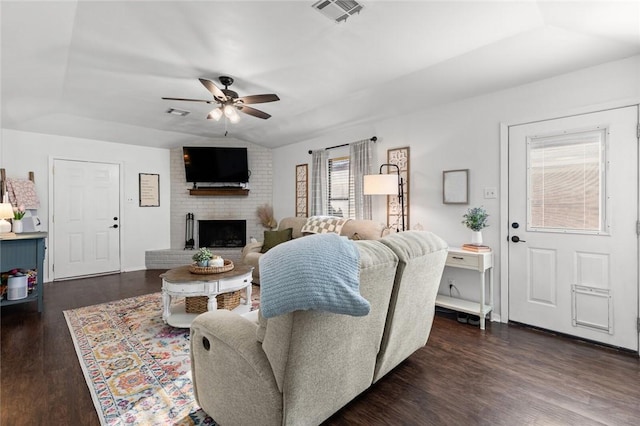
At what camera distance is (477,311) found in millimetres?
3188

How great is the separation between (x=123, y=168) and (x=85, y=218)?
1073 millimetres

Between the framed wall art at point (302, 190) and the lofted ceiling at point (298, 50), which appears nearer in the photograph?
the lofted ceiling at point (298, 50)

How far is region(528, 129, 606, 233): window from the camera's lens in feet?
9.09

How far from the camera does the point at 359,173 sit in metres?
4.67

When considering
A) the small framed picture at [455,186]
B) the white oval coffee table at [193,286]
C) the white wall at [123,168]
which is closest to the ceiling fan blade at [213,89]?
the white oval coffee table at [193,286]

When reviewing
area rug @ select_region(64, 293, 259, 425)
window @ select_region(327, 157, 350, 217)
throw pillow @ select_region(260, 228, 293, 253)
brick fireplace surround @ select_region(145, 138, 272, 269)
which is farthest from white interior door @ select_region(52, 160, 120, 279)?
window @ select_region(327, 157, 350, 217)

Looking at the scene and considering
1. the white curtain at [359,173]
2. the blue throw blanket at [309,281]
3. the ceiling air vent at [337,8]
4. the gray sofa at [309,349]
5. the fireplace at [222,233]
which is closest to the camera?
the blue throw blanket at [309,281]

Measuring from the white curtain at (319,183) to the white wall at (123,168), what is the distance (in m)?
3.05

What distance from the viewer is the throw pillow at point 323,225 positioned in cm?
465

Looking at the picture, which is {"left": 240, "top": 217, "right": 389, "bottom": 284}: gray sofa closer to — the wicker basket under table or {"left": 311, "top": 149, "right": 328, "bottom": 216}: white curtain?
{"left": 311, "top": 149, "right": 328, "bottom": 216}: white curtain

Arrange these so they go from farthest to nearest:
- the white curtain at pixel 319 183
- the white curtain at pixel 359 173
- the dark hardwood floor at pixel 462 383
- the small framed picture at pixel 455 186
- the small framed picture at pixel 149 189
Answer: the small framed picture at pixel 149 189 < the white curtain at pixel 319 183 < the white curtain at pixel 359 173 < the small framed picture at pixel 455 186 < the dark hardwood floor at pixel 462 383

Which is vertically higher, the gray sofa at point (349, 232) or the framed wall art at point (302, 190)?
the framed wall art at point (302, 190)

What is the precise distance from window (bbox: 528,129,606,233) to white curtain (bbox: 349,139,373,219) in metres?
2.01

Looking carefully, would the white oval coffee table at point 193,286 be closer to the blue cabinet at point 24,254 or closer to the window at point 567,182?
the blue cabinet at point 24,254
